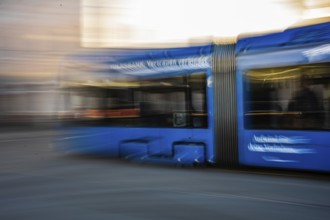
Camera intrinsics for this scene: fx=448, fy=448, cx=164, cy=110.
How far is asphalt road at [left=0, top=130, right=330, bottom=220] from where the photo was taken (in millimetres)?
5914

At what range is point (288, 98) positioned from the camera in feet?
27.7

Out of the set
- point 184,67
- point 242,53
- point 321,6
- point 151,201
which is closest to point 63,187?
point 151,201

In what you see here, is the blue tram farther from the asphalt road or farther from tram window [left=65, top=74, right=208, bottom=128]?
the asphalt road

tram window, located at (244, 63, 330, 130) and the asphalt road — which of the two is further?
tram window, located at (244, 63, 330, 130)

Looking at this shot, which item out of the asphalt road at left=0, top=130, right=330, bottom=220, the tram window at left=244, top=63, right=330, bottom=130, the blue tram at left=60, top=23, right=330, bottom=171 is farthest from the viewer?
the blue tram at left=60, top=23, right=330, bottom=171

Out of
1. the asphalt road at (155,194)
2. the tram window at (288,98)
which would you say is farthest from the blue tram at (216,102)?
the asphalt road at (155,194)

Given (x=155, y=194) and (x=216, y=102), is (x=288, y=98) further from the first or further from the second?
(x=155, y=194)

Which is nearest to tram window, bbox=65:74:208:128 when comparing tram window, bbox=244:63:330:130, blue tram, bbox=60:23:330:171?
blue tram, bbox=60:23:330:171

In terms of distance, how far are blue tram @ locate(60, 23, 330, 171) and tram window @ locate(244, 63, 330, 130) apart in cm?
2

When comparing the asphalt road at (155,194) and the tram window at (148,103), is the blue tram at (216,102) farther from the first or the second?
the asphalt road at (155,194)

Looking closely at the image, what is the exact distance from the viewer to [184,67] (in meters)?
9.75

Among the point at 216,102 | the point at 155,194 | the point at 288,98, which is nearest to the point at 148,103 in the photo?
the point at 216,102

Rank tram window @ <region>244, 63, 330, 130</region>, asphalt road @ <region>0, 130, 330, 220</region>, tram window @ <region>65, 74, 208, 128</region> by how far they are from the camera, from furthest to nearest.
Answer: tram window @ <region>65, 74, 208, 128</region>, tram window @ <region>244, 63, 330, 130</region>, asphalt road @ <region>0, 130, 330, 220</region>

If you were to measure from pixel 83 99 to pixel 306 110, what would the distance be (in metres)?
5.94
